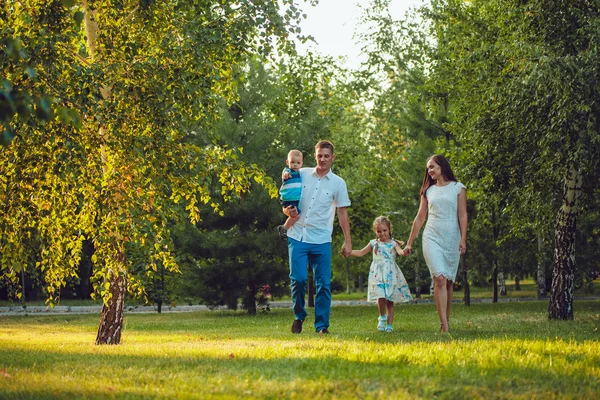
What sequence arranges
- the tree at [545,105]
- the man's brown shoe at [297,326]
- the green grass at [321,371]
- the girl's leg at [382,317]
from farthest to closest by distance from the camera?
the tree at [545,105]
the girl's leg at [382,317]
the man's brown shoe at [297,326]
the green grass at [321,371]

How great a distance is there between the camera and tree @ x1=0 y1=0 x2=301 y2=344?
8.84 meters

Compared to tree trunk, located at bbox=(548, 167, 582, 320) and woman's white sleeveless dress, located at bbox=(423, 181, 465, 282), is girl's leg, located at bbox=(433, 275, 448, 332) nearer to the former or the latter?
woman's white sleeveless dress, located at bbox=(423, 181, 465, 282)

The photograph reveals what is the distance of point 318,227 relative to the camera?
10008mm

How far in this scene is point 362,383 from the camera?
5512 mm

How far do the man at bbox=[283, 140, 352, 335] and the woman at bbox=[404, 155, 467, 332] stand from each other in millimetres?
1085

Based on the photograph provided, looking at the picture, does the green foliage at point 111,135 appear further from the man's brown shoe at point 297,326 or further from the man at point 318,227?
the man's brown shoe at point 297,326

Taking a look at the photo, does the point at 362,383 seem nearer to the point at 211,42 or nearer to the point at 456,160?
the point at 211,42

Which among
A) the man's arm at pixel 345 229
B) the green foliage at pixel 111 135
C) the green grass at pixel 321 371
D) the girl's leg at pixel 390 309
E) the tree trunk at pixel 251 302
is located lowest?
the tree trunk at pixel 251 302

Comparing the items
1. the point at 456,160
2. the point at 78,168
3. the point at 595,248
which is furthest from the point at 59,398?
the point at 595,248

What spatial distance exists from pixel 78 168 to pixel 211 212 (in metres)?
14.7

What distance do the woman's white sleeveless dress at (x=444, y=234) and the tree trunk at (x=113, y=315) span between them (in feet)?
14.8

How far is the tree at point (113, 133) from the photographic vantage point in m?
8.84

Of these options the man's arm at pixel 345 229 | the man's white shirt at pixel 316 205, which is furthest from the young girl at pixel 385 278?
the man's white shirt at pixel 316 205

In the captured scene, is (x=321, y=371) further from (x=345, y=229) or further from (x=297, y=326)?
(x=297, y=326)
